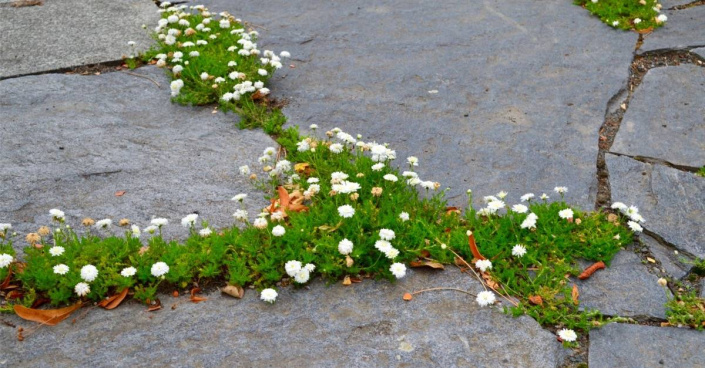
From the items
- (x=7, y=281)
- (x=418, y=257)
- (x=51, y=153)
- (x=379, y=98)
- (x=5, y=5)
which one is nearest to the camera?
(x=7, y=281)

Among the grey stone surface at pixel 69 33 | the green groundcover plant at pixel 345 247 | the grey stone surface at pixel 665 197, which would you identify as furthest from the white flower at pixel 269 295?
the grey stone surface at pixel 69 33

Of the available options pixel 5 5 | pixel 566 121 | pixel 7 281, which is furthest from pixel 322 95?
pixel 5 5

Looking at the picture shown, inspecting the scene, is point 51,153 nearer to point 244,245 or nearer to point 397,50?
point 244,245

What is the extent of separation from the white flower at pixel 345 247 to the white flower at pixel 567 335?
85cm

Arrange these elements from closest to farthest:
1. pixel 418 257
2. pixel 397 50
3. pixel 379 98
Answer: pixel 418 257 → pixel 379 98 → pixel 397 50

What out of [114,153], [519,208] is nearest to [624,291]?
[519,208]

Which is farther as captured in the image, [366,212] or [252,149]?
[252,149]

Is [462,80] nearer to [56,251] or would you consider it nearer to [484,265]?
[484,265]

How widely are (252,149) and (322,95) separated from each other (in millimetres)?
744

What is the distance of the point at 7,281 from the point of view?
8.50ft

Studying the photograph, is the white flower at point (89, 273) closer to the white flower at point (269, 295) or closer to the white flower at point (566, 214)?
the white flower at point (269, 295)

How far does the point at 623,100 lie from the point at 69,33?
388 centimetres

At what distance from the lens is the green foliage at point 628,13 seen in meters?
4.84

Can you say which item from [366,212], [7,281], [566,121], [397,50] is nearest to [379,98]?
[397,50]
